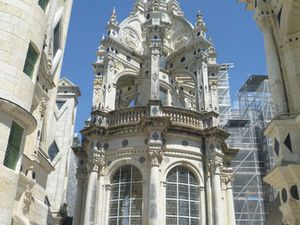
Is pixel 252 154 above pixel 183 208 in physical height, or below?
above

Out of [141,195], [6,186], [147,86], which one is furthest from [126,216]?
[6,186]

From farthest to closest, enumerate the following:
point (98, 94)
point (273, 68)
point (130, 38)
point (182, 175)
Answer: point (130, 38), point (98, 94), point (182, 175), point (273, 68)

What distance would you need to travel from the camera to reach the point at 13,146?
10.5 meters

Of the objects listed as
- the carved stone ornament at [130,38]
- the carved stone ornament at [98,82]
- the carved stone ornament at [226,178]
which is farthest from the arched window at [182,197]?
the carved stone ornament at [130,38]

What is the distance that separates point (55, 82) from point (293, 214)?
39.9ft

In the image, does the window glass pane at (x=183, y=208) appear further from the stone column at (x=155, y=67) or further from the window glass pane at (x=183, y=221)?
the stone column at (x=155, y=67)

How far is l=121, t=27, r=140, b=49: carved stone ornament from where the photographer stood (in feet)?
103

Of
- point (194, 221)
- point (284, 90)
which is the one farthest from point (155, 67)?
point (284, 90)

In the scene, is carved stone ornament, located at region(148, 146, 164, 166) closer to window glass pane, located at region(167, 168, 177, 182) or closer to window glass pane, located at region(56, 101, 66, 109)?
window glass pane, located at region(167, 168, 177, 182)

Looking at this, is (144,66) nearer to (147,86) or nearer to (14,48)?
(147,86)

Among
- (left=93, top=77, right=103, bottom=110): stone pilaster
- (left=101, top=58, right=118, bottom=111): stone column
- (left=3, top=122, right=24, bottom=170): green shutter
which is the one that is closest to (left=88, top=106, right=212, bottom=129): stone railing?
(left=101, top=58, right=118, bottom=111): stone column

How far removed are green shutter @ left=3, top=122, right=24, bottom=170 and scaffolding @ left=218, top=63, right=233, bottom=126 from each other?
3248cm

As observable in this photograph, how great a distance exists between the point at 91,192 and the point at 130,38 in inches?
583

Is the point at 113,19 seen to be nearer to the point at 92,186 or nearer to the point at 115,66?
the point at 115,66
